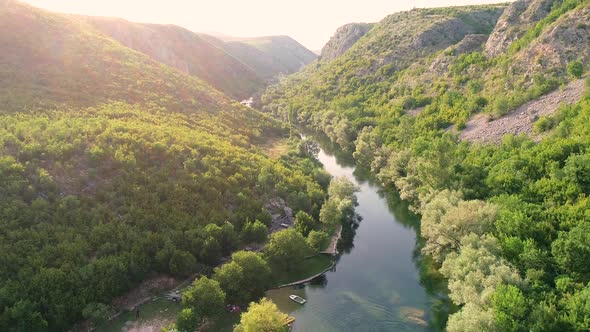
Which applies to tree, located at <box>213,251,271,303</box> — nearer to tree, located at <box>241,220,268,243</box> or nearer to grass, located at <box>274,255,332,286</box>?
grass, located at <box>274,255,332,286</box>

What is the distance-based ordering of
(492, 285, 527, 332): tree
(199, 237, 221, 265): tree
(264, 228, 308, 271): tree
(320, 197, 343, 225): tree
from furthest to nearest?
(320, 197, 343, 225): tree < (199, 237, 221, 265): tree < (264, 228, 308, 271): tree < (492, 285, 527, 332): tree

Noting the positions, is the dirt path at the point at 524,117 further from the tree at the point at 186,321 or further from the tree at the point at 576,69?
the tree at the point at 186,321

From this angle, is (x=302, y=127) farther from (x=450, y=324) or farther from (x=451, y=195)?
(x=450, y=324)

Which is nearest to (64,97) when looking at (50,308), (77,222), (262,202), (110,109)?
(110,109)

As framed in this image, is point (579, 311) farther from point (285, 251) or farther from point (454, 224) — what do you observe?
point (285, 251)

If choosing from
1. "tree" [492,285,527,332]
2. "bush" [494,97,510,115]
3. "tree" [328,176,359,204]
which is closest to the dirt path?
"bush" [494,97,510,115]

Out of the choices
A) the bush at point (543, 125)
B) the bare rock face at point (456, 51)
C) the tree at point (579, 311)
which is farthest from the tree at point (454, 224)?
the bare rock face at point (456, 51)
